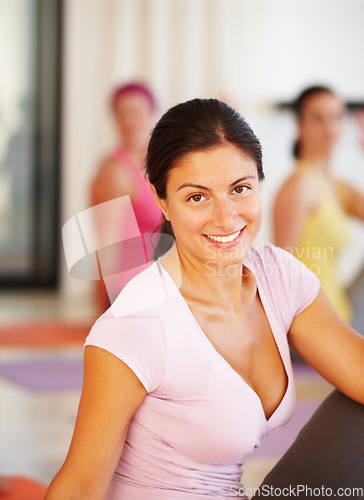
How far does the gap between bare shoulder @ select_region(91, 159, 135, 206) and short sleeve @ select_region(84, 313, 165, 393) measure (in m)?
2.46

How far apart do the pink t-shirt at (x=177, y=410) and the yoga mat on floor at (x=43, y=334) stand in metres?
2.77

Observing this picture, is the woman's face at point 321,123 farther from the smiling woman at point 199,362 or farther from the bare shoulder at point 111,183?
the smiling woman at point 199,362

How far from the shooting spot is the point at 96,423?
1.13m

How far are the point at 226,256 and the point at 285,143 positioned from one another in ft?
15.9

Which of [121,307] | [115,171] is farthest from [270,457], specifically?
[115,171]

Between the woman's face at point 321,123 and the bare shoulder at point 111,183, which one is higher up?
the woman's face at point 321,123

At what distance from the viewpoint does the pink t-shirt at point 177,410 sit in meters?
1.19

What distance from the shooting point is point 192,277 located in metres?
1.33

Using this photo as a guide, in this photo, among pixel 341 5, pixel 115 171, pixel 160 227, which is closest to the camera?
pixel 160 227

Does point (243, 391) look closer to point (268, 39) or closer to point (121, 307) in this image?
point (121, 307)

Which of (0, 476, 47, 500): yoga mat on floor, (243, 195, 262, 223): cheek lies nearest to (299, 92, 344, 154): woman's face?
(0, 476, 47, 500): yoga mat on floor

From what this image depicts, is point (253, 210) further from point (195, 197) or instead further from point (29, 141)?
point (29, 141)

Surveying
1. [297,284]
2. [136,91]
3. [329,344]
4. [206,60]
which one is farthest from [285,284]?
[206,60]

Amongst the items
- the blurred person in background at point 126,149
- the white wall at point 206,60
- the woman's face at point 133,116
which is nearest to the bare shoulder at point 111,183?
the blurred person in background at point 126,149
